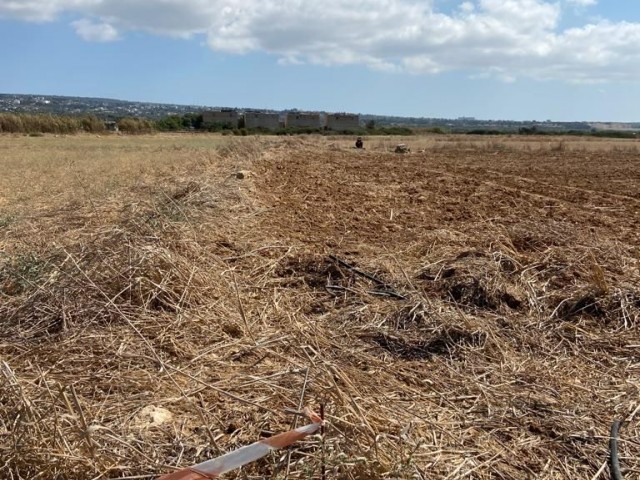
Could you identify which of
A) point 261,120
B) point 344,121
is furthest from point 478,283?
point 261,120

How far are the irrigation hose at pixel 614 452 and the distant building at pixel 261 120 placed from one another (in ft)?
297

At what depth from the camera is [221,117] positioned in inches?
3871

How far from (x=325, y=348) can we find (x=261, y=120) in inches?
3644

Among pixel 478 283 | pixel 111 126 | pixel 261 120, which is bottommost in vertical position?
pixel 111 126

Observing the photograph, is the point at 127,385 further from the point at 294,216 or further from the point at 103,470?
the point at 294,216

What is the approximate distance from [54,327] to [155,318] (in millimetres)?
731

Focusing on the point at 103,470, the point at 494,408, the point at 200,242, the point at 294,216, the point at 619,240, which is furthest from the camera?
the point at 294,216

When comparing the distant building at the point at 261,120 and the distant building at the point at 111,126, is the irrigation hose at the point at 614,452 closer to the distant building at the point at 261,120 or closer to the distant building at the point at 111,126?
the distant building at the point at 111,126

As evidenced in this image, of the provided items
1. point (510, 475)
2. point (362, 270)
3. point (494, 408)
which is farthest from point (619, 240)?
point (510, 475)

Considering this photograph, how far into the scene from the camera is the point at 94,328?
4242 mm

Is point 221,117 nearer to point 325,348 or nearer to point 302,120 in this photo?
point 302,120

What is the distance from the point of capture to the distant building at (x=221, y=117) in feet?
316

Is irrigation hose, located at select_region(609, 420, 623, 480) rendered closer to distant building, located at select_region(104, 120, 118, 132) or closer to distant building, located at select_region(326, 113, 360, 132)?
distant building, located at select_region(104, 120, 118, 132)

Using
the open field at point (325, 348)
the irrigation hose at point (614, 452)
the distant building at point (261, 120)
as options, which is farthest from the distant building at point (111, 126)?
the irrigation hose at point (614, 452)
